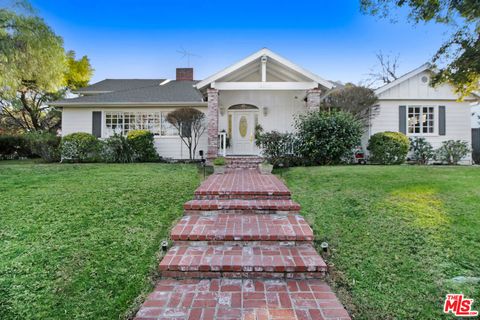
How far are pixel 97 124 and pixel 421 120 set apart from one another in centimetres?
1580

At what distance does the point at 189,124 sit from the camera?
11.0m

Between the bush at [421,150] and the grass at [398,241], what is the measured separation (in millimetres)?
6561

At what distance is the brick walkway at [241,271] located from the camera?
2.29m

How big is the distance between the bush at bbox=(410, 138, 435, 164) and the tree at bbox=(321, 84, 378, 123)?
2.64 metres

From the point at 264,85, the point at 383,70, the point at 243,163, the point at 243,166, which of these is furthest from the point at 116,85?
the point at 383,70

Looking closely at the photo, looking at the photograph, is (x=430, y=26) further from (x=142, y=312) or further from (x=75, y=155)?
(x=75, y=155)

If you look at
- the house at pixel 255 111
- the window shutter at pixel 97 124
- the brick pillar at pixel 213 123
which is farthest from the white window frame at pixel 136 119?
the brick pillar at pixel 213 123

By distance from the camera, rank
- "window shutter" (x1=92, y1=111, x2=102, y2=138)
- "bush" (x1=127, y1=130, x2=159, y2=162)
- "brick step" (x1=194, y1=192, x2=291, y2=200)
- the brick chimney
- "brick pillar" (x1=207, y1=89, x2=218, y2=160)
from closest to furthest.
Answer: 1. "brick step" (x1=194, y1=192, x2=291, y2=200)
2. "brick pillar" (x1=207, y1=89, x2=218, y2=160)
3. "bush" (x1=127, y1=130, x2=159, y2=162)
4. "window shutter" (x1=92, y1=111, x2=102, y2=138)
5. the brick chimney

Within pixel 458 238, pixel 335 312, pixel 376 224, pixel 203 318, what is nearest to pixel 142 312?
pixel 203 318

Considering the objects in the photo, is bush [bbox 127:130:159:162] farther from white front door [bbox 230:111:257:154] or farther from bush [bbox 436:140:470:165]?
bush [bbox 436:140:470:165]

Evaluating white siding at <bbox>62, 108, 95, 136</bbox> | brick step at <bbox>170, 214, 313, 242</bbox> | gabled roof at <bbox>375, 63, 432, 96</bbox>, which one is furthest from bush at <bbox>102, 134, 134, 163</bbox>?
gabled roof at <bbox>375, 63, 432, 96</bbox>

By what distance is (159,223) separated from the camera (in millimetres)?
3994

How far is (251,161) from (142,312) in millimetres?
7681

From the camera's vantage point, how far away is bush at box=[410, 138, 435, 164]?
1148 cm
